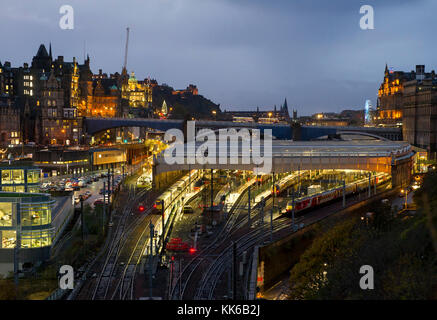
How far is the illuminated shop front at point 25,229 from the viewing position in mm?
24672

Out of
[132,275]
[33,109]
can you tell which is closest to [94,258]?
[132,275]

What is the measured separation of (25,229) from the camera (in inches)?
987

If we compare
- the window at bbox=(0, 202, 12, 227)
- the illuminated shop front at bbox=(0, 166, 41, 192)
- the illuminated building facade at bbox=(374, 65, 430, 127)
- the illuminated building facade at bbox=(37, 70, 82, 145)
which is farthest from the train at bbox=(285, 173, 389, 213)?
the illuminated building facade at bbox=(37, 70, 82, 145)

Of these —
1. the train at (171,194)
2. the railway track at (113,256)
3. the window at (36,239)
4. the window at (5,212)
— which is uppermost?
the window at (5,212)

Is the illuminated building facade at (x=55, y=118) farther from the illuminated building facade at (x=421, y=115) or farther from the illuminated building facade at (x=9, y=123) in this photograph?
the illuminated building facade at (x=421, y=115)

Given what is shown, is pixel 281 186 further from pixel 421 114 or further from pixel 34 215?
pixel 421 114

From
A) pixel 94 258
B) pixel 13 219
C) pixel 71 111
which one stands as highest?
pixel 71 111

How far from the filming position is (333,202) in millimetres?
35719

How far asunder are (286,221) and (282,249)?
513 cm

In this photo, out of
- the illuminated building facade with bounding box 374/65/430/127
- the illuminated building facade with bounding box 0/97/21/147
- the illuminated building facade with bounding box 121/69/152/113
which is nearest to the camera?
the illuminated building facade with bounding box 0/97/21/147

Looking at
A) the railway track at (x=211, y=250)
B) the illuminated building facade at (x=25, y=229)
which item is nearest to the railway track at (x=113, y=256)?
the railway track at (x=211, y=250)

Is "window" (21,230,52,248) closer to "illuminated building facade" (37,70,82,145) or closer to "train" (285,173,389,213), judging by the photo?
"train" (285,173,389,213)

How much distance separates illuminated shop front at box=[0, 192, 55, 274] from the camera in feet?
80.9

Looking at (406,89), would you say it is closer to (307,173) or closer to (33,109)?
(307,173)
